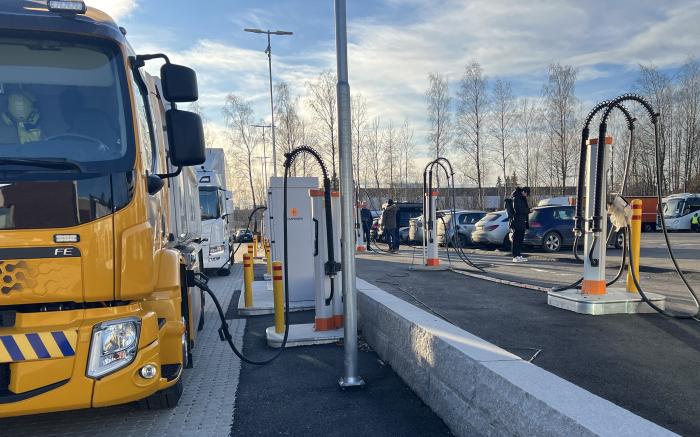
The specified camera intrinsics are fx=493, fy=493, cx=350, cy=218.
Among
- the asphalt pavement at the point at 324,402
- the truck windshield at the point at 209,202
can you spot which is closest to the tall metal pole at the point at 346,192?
the asphalt pavement at the point at 324,402

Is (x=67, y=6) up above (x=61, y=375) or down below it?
above

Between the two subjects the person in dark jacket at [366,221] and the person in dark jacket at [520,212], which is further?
the person in dark jacket at [366,221]

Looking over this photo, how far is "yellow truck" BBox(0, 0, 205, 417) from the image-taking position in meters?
3.04

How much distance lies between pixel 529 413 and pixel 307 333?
4053mm

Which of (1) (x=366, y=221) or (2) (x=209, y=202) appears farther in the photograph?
(1) (x=366, y=221)

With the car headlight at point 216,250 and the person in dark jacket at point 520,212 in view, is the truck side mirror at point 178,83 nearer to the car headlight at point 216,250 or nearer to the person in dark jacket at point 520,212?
the car headlight at point 216,250

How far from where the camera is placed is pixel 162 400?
422 centimetres

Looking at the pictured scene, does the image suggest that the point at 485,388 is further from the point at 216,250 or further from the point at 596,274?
the point at 216,250

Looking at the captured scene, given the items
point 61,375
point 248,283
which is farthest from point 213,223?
point 61,375

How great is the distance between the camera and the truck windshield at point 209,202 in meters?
14.6

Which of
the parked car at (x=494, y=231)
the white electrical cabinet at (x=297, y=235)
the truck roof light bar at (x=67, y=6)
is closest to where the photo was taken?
the truck roof light bar at (x=67, y=6)

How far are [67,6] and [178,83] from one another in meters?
0.86

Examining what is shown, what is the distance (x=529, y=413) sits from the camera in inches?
101

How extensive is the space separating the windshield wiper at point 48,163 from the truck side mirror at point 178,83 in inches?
34.7
